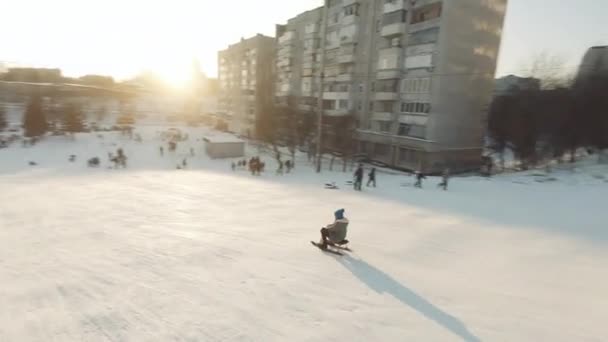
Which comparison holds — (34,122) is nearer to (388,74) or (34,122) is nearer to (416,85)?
(388,74)

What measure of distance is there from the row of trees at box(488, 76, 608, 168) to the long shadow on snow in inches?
1012

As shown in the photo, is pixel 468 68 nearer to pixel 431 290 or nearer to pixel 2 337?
pixel 431 290

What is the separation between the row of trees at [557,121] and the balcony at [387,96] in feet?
40.2

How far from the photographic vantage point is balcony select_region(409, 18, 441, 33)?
32.0m

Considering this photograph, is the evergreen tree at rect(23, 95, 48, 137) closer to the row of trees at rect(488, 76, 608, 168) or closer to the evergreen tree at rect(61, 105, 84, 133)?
the evergreen tree at rect(61, 105, 84, 133)

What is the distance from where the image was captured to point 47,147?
1684 inches

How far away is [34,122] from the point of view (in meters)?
48.9

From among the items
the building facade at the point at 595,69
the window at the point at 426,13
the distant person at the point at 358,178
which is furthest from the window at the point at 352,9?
the distant person at the point at 358,178

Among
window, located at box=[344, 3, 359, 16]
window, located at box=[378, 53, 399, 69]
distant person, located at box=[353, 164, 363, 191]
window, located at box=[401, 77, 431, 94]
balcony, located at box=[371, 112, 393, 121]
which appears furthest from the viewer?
window, located at box=[344, 3, 359, 16]

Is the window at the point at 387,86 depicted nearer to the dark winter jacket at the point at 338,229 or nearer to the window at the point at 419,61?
the window at the point at 419,61

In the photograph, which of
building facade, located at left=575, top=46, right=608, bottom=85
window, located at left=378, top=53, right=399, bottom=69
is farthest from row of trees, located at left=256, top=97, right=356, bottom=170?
building facade, located at left=575, top=46, right=608, bottom=85

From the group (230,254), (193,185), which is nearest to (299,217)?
(230,254)

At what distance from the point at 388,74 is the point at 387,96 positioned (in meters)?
2.66

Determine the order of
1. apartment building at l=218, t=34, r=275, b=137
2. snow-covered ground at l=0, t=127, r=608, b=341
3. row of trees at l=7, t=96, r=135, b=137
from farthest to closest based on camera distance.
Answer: apartment building at l=218, t=34, r=275, b=137, row of trees at l=7, t=96, r=135, b=137, snow-covered ground at l=0, t=127, r=608, b=341
